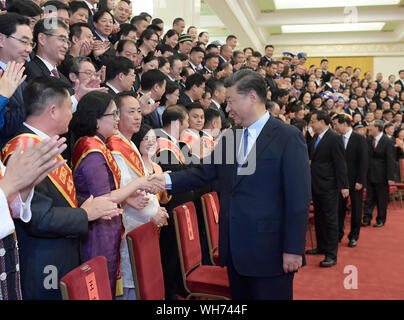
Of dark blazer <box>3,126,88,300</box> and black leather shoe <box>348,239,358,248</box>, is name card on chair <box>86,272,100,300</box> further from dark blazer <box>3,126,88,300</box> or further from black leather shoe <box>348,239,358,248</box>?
black leather shoe <box>348,239,358,248</box>

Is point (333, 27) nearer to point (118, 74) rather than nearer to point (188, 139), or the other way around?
point (188, 139)

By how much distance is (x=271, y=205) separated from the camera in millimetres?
1757

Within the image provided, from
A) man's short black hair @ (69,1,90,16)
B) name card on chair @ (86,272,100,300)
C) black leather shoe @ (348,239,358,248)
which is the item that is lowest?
black leather shoe @ (348,239,358,248)

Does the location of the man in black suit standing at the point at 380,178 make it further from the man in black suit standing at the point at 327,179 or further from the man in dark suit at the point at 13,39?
the man in dark suit at the point at 13,39

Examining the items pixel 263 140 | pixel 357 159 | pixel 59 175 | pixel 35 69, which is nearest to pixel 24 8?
pixel 35 69

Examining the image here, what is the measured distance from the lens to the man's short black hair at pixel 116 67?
2836 millimetres

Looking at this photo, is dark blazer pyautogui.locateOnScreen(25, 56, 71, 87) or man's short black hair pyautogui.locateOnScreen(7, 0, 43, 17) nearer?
dark blazer pyautogui.locateOnScreen(25, 56, 71, 87)

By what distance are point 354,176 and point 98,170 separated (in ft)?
12.1

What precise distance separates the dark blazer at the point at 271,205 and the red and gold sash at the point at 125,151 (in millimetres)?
609

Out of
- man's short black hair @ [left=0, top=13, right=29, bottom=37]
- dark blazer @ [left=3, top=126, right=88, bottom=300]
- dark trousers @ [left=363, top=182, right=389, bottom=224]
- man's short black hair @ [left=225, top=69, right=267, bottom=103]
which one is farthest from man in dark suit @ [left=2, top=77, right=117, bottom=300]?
dark trousers @ [left=363, top=182, right=389, bottom=224]

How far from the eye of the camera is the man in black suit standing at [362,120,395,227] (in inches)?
229

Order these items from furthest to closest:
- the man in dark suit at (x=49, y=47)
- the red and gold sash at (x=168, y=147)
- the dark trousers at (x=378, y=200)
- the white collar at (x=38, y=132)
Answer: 1. the dark trousers at (x=378, y=200)
2. the red and gold sash at (x=168, y=147)
3. the man in dark suit at (x=49, y=47)
4. the white collar at (x=38, y=132)

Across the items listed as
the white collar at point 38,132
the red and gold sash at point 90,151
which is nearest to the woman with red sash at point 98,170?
the red and gold sash at point 90,151

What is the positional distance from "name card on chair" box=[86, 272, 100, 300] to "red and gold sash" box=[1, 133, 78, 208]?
389 millimetres
